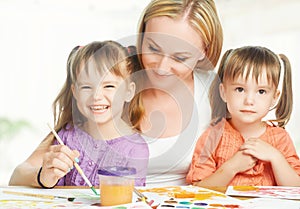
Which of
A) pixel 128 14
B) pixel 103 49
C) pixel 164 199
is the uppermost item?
pixel 128 14

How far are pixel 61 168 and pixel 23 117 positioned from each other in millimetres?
607

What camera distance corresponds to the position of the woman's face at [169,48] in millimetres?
1840

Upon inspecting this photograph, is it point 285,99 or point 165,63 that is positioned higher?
point 165,63

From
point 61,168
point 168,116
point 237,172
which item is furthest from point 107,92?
point 237,172

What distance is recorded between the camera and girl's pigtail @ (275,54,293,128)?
6.33ft

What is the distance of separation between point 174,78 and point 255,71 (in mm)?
288

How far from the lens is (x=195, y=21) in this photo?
6.09 ft

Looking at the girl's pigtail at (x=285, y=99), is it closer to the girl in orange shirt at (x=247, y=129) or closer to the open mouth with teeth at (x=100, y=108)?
the girl in orange shirt at (x=247, y=129)

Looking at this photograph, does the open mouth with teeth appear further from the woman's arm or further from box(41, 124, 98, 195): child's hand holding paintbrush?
the woman's arm

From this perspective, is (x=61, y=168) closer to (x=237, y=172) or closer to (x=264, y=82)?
(x=237, y=172)

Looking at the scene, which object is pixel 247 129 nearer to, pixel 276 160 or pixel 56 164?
pixel 276 160

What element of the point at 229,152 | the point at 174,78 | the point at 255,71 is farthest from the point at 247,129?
the point at 174,78

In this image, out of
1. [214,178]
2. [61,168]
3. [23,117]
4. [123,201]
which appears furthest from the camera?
[23,117]

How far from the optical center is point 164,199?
4.52ft
